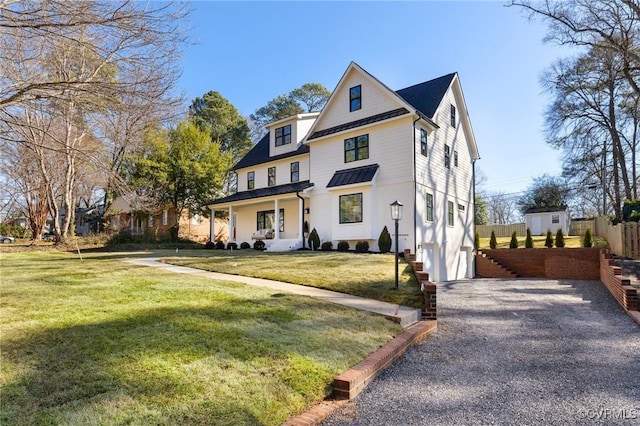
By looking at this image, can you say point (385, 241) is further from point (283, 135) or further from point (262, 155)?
point (262, 155)

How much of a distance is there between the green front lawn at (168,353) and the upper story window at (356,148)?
11.3 metres

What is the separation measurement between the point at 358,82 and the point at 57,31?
14177 mm

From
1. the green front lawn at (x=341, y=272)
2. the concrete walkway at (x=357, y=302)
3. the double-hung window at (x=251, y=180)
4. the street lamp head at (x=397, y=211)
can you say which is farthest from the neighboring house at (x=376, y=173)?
the concrete walkway at (x=357, y=302)

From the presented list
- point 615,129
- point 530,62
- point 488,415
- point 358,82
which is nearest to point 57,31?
point 488,415

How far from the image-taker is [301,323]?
585 centimetres

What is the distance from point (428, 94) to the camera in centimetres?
1878

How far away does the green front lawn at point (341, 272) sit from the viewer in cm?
885

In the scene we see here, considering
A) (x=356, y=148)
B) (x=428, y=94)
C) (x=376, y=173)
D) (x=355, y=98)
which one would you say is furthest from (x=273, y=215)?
(x=428, y=94)

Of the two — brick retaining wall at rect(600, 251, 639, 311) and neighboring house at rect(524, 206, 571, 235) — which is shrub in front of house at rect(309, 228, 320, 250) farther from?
neighboring house at rect(524, 206, 571, 235)

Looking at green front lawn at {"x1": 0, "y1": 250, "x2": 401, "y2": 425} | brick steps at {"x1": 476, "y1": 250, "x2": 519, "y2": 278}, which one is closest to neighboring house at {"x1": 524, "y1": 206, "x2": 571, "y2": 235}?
brick steps at {"x1": 476, "y1": 250, "x2": 519, "y2": 278}

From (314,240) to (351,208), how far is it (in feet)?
7.90

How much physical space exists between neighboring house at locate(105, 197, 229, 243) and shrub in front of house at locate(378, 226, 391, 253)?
1649cm

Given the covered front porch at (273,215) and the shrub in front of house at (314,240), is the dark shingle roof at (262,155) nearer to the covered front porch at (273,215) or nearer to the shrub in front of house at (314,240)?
the covered front porch at (273,215)

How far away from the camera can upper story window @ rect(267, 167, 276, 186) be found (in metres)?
22.6
